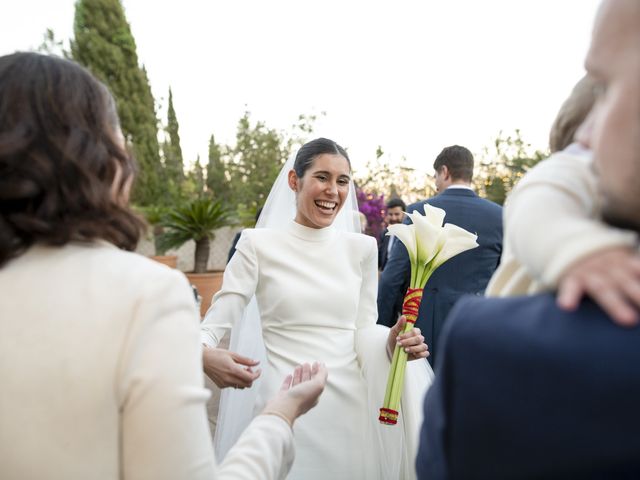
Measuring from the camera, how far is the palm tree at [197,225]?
436 inches

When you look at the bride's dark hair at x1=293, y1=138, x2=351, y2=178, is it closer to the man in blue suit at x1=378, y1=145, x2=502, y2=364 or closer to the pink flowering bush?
the man in blue suit at x1=378, y1=145, x2=502, y2=364

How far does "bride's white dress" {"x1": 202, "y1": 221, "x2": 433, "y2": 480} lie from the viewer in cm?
241

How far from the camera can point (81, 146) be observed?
1065 millimetres

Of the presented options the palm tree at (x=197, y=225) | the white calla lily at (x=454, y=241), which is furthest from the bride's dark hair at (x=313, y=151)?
the palm tree at (x=197, y=225)

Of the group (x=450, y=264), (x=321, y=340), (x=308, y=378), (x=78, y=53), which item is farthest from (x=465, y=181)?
(x=78, y=53)

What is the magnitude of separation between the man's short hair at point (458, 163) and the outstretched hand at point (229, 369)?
3.10 metres

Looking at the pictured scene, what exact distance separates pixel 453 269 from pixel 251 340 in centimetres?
192

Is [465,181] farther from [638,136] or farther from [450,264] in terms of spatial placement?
[638,136]

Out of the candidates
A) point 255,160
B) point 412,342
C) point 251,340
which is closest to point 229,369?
point 412,342

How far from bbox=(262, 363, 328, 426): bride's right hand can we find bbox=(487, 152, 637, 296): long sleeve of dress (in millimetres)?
712

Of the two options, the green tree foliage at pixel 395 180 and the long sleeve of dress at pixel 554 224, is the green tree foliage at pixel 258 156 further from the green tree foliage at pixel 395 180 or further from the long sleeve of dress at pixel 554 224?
the long sleeve of dress at pixel 554 224

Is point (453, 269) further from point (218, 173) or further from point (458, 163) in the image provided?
point (218, 173)

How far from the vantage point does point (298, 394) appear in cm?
145

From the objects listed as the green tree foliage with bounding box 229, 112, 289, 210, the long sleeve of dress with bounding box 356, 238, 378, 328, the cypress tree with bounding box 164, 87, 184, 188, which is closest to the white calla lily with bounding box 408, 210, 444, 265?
the long sleeve of dress with bounding box 356, 238, 378, 328
